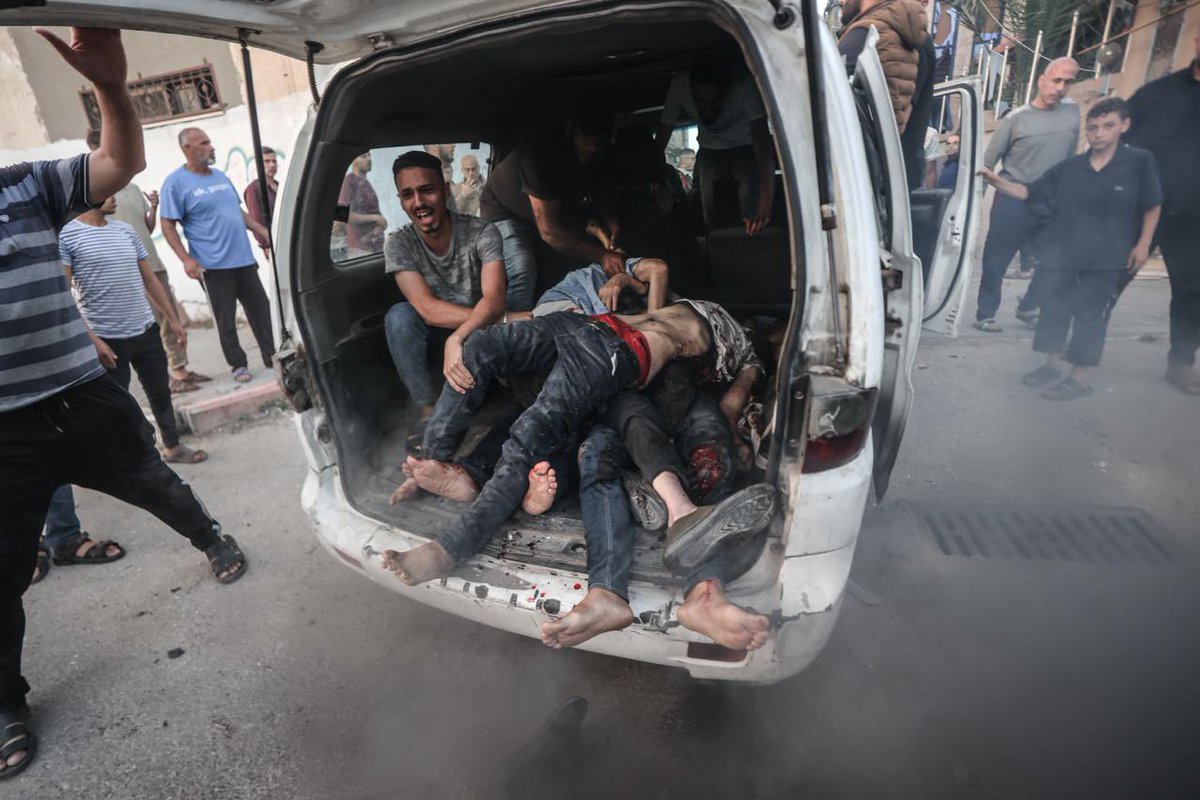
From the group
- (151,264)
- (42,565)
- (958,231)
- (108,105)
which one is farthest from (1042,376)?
(151,264)

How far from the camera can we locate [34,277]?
209 centimetres

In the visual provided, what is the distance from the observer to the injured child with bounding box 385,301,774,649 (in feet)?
5.73

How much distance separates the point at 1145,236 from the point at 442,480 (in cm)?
496

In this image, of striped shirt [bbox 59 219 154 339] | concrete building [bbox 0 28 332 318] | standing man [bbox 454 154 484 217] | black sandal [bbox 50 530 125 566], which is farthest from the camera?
concrete building [bbox 0 28 332 318]

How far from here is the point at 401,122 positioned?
294cm

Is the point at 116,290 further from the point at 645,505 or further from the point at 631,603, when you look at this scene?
the point at 631,603

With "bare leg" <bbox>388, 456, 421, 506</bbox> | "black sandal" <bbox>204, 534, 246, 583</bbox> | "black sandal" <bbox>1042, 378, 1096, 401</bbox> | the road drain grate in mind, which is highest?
"bare leg" <bbox>388, 456, 421, 506</bbox>

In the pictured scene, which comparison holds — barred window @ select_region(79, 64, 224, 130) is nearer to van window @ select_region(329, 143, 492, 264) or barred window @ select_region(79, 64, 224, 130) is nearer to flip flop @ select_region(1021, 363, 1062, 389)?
van window @ select_region(329, 143, 492, 264)

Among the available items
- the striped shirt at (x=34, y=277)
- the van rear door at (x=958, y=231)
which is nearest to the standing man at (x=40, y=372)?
the striped shirt at (x=34, y=277)

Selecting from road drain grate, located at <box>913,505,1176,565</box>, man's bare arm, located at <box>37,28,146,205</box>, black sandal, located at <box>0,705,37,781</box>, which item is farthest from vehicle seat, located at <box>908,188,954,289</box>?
black sandal, located at <box>0,705,37,781</box>

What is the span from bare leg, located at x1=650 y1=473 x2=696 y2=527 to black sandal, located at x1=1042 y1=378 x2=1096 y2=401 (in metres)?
3.65

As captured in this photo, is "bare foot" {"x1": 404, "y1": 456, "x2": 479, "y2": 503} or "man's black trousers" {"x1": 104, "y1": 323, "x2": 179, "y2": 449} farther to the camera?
"man's black trousers" {"x1": 104, "y1": 323, "x2": 179, "y2": 449}

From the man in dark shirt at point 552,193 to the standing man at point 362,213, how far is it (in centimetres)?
78

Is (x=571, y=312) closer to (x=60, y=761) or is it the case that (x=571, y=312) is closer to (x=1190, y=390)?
(x=60, y=761)
